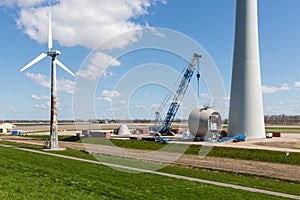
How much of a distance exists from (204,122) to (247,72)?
9582 mm

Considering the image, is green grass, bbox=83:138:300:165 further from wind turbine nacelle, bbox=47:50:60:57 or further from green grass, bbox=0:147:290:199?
Answer: green grass, bbox=0:147:290:199

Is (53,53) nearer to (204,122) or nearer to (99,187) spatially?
(204,122)

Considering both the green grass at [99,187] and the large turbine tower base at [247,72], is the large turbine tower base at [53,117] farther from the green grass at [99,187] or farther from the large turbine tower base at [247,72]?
the large turbine tower base at [247,72]

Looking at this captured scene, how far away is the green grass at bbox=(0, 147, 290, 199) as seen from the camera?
13.5m

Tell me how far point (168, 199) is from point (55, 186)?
5.04 metres

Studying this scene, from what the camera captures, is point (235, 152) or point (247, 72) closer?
point (235, 152)

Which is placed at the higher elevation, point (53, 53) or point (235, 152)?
point (53, 53)

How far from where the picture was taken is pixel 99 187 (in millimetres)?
15586

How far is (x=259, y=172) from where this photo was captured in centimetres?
2653

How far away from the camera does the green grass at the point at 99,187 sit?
13531mm

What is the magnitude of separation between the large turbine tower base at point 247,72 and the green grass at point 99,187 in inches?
1134

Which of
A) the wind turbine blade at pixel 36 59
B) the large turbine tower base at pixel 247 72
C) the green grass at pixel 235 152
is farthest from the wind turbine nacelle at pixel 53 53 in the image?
the large turbine tower base at pixel 247 72

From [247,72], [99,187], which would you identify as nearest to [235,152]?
[247,72]

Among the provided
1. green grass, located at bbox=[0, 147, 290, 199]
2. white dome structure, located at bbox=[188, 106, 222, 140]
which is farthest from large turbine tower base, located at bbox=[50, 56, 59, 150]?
white dome structure, located at bbox=[188, 106, 222, 140]
